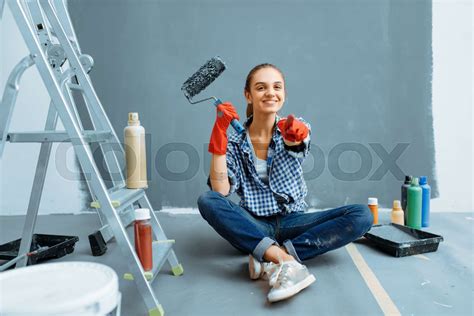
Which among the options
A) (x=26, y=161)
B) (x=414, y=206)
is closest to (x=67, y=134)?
(x=26, y=161)

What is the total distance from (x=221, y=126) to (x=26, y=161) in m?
1.65

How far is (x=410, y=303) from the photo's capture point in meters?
1.37

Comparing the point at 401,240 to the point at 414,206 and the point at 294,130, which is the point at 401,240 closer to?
the point at 414,206

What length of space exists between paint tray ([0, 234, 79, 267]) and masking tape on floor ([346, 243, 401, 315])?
1231 millimetres

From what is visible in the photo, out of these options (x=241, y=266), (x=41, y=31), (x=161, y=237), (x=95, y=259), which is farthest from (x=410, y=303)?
(x=41, y=31)

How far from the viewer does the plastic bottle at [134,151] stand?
58.9 inches

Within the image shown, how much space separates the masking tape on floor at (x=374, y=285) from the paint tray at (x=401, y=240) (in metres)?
0.12

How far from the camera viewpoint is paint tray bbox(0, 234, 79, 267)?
1.72 m

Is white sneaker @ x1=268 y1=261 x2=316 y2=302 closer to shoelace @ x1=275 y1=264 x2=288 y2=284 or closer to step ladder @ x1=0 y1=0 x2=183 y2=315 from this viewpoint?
shoelace @ x1=275 y1=264 x2=288 y2=284

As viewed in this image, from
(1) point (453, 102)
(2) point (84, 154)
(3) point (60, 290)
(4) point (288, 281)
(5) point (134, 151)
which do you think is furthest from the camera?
(1) point (453, 102)

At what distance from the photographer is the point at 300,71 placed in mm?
2604

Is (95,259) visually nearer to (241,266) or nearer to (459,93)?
(241,266)

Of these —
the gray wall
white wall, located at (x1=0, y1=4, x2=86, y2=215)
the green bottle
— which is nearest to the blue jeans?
the green bottle

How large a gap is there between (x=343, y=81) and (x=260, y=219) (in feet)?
3.98
